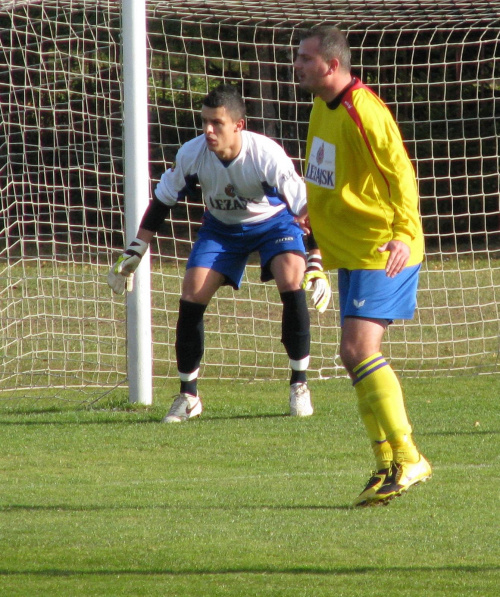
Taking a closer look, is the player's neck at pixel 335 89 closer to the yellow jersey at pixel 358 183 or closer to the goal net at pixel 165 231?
the yellow jersey at pixel 358 183

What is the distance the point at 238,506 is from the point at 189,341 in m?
2.36

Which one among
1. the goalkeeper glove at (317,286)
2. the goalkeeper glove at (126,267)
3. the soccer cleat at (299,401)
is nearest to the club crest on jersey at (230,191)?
the goalkeeper glove at (126,267)

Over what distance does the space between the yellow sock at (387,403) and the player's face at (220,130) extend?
2366mm

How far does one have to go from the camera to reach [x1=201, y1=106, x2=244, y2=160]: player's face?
648 centimetres

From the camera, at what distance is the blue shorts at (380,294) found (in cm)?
459

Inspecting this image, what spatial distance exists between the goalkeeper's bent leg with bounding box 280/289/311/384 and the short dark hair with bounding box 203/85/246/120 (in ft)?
4.21

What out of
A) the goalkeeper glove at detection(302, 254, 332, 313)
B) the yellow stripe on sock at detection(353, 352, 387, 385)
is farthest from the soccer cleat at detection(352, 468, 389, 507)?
the goalkeeper glove at detection(302, 254, 332, 313)

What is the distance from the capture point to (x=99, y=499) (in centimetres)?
503

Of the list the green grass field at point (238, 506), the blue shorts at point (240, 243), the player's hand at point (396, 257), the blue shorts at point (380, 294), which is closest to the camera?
the green grass field at point (238, 506)

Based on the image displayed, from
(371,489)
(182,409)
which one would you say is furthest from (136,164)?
(371,489)

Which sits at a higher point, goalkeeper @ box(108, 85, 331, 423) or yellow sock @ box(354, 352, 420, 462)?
goalkeeper @ box(108, 85, 331, 423)

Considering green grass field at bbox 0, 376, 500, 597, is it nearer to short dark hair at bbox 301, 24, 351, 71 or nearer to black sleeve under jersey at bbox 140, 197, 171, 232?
black sleeve under jersey at bbox 140, 197, 171, 232

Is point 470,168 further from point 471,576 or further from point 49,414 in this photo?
point 471,576

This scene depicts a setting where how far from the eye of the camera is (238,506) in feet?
15.8
